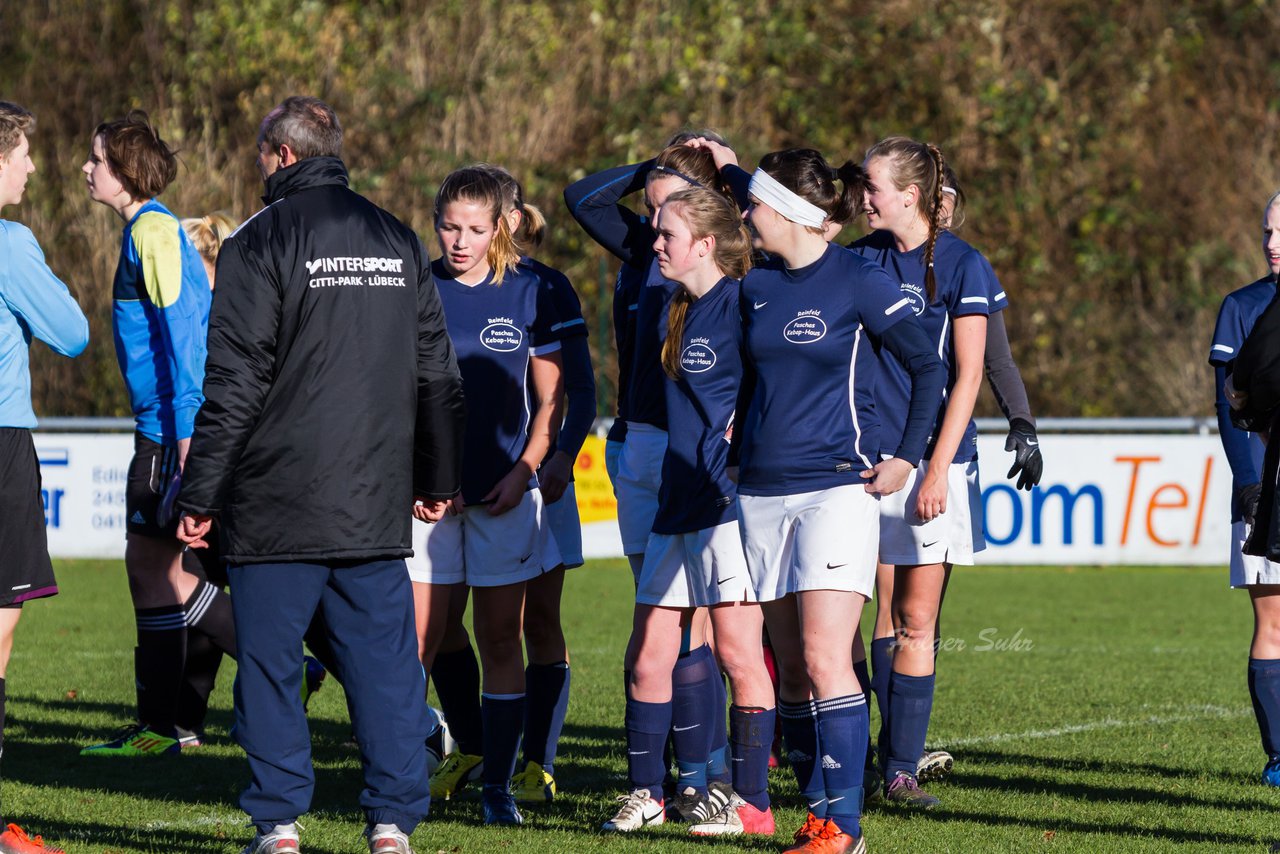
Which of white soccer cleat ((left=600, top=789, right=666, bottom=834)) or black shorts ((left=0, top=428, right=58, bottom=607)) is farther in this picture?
white soccer cleat ((left=600, top=789, right=666, bottom=834))

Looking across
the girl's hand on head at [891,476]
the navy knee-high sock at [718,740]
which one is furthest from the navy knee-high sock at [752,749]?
the girl's hand on head at [891,476]

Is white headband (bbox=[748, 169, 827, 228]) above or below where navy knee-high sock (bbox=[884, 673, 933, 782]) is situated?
above

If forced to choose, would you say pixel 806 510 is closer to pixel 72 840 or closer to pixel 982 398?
pixel 72 840

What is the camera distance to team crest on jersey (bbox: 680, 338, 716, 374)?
5.19m

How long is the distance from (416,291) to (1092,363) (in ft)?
60.6

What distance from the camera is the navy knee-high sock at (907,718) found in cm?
584

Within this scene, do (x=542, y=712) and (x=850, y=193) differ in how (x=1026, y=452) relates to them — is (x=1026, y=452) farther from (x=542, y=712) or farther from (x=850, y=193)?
(x=542, y=712)

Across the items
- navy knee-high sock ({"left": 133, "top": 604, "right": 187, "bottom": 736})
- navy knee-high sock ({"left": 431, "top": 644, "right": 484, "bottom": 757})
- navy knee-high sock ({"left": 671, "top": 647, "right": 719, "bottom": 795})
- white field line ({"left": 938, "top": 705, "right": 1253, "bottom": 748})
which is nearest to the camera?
navy knee-high sock ({"left": 671, "top": 647, "right": 719, "bottom": 795})

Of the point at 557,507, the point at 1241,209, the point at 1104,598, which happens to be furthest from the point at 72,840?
the point at 1241,209

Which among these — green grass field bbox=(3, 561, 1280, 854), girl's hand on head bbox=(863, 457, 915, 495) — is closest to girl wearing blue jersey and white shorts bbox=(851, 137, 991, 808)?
green grass field bbox=(3, 561, 1280, 854)

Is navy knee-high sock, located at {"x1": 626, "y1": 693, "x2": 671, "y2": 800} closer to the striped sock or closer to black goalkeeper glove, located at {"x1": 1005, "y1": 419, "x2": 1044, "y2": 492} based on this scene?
black goalkeeper glove, located at {"x1": 1005, "y1": 419, "x2": 1044, "y2": 492}

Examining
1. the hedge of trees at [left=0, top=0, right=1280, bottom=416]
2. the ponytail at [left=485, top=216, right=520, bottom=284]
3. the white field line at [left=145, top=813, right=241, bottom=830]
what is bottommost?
the white field line at [left=145, top=813, right=241, bottom=830]

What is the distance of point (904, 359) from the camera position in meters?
4.81

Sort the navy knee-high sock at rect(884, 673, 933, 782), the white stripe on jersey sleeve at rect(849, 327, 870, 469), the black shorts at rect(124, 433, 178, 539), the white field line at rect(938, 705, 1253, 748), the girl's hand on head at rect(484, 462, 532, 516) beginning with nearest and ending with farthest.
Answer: the white stripe on jersey sleeve at rect(849, 327, 870, 469), the girl's hand on head at rect(484, 462, 532, 516), the navy knee-high sock at rect(884, 673, 933, 782), the black shorts at rect(124, 433, 178, 539), the white field line at rect(938, 705, 1253, 748)
